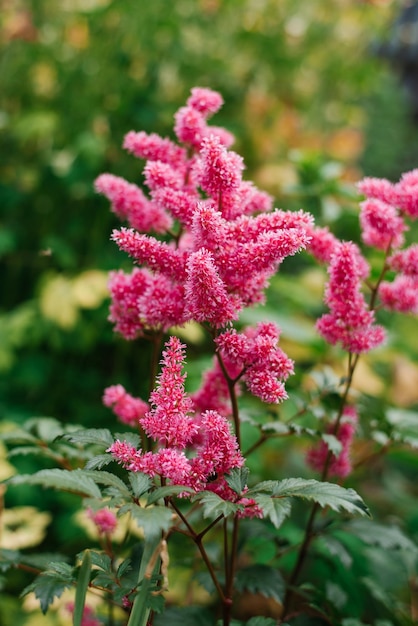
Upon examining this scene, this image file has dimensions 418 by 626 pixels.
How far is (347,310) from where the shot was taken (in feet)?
2.95

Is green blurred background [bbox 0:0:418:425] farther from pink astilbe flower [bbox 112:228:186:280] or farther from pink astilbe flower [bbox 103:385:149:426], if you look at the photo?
pink astilbe flower [bbox 112:228:186:280]

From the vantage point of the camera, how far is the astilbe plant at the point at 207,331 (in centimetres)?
72

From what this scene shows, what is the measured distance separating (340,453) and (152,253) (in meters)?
0.46

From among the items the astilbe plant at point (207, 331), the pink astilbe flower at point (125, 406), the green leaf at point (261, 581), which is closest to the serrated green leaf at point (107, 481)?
the astilbe plant at point (207, 331)

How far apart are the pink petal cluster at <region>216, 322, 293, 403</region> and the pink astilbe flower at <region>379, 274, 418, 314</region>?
0.27 m

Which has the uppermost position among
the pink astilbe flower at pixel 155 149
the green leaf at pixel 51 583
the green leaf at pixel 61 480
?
Result: the pink astilbe flower at pixel 155 149

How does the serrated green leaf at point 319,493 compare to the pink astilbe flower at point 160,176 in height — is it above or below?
below

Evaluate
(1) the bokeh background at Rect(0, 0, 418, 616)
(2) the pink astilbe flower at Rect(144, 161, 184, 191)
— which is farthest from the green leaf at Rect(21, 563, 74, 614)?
(1) the bokeh background at Rect(0, 0, 418, 616)

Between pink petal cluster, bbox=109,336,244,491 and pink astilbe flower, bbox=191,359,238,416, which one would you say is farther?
pink astilbe flower, bbox=191,359,238,416

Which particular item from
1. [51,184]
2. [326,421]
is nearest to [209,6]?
[51,184]

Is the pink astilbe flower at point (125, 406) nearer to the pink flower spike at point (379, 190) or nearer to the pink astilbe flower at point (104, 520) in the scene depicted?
the pink astilbe flower at point (104, 520)

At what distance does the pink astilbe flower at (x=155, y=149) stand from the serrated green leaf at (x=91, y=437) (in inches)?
15.3

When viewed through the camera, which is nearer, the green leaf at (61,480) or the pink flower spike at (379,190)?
the green leaf at (61,480)

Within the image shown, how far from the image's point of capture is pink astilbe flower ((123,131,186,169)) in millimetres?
935
